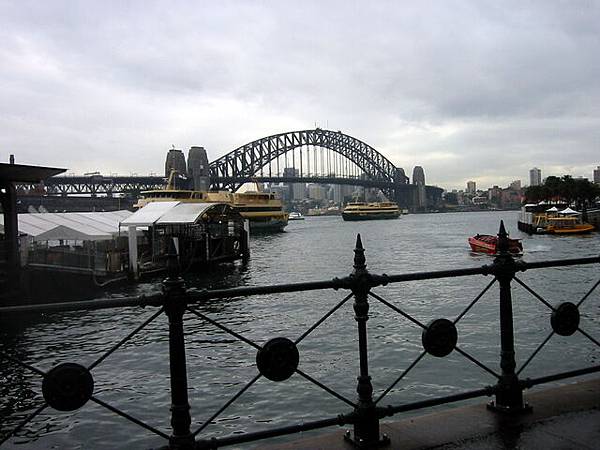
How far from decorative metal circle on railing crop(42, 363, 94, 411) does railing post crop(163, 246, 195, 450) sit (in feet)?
1.58

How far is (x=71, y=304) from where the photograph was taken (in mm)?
3117

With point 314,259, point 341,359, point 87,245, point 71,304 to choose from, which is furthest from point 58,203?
point 71,304

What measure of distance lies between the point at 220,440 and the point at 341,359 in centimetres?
969

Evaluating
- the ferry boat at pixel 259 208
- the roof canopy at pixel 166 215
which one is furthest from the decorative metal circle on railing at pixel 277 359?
the ferry boat at pixel 259 208

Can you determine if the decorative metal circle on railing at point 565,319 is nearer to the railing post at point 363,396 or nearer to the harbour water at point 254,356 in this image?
the railing post at point 363,396

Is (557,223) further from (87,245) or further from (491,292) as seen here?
(87,245)

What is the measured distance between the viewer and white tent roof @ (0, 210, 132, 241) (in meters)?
27.1

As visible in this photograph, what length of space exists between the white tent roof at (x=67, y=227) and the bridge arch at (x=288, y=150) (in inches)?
4645

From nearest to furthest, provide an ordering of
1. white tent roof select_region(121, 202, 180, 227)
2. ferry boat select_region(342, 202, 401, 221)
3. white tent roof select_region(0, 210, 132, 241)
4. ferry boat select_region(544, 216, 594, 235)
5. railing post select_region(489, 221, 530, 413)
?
railing post select_region(489, 221, 530, 413) → white tent roof select_region(0, 210, 132, 241) → white tent roof select_region(121, 202, 180, 227) → ferry boat select_region(544, 216, 594, 235) → ferry boat select_region(342, 202, 401, 221)

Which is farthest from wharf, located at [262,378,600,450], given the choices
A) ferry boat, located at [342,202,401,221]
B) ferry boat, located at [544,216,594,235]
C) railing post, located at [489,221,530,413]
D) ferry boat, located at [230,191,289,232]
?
ferry boat, located at [342,202,401,221]

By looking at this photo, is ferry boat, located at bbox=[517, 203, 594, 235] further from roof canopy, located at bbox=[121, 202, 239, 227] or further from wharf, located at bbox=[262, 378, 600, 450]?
wharf, located at bbox=[262, 378, 600, 450]

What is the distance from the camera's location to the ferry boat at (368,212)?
15012cm

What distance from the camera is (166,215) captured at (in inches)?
1405

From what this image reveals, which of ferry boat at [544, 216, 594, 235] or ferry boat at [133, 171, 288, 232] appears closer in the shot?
ferry boat at [544, 216, 594, 235]
